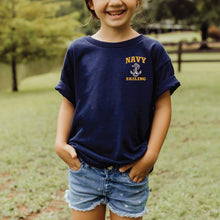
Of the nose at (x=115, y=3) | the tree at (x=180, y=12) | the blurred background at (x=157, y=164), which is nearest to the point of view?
the nose at (x=115, y=3)

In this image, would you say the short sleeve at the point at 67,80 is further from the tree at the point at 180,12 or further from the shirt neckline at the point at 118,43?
the tree at the point at 180,12

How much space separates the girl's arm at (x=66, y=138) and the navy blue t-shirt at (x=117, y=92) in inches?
1.7

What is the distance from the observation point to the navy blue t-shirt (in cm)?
142

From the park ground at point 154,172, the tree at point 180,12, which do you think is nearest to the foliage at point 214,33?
the tree at point 180,12

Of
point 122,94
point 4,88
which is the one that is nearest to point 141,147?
point 122,94

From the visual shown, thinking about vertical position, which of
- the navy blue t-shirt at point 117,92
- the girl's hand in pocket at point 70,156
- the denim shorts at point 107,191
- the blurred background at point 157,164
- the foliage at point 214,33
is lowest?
the foliage at point 214,33

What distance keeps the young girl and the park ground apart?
1.44 metres

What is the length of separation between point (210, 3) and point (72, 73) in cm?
948

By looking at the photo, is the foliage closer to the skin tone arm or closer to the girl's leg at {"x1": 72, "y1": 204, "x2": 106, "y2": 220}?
the skin tone arm

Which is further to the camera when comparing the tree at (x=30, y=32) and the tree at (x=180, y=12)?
the tree at (x=180, y=12)

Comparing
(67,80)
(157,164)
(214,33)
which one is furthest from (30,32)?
(214,33)

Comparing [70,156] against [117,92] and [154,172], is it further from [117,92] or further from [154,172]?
[154,172]

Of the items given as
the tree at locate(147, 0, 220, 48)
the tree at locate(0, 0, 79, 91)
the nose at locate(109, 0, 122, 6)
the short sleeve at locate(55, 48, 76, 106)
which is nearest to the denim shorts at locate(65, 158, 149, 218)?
the short sleeve at locate(55, 48, 76, 106)

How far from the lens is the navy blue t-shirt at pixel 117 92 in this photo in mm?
1415
